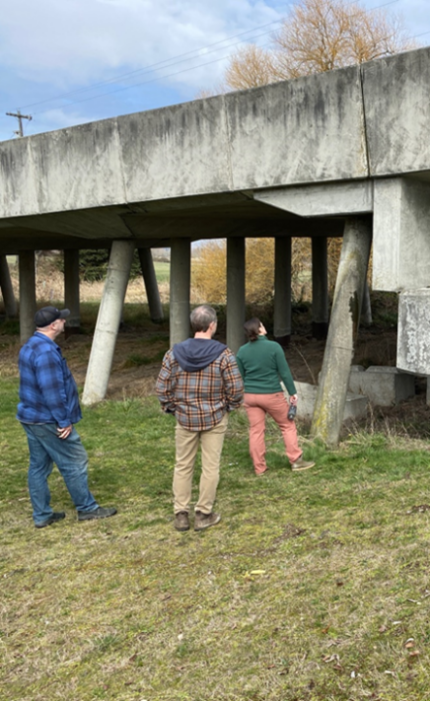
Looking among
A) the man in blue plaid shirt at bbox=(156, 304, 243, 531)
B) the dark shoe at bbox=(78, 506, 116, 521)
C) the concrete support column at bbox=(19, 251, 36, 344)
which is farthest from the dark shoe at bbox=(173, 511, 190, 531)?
the concrete support column at bbox=(19, 251, 36, 344)

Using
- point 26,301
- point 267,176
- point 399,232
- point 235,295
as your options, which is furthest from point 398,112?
point 26,301

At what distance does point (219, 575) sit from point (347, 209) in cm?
501

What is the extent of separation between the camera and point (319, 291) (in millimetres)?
20938

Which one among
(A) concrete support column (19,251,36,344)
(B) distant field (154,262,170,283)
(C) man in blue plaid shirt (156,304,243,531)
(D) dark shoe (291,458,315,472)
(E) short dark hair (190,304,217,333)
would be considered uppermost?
(B) distant field (154,262,170,283)

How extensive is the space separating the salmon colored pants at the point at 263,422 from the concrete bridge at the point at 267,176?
128 centimetres

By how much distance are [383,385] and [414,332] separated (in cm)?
347

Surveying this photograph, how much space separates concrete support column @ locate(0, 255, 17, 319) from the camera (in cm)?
2825

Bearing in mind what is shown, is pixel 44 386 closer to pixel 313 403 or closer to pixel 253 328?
pixel 253 328

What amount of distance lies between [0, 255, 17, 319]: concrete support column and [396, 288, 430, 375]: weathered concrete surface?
2294 cm

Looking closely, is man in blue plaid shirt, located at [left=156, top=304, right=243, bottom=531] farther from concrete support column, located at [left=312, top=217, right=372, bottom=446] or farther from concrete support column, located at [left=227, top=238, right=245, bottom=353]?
concrete support column, located at [left=227, top=238, right=245, bottom=353]

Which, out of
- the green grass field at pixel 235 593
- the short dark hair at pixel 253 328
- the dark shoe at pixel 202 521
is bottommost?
the green grass field at pixel 235 593

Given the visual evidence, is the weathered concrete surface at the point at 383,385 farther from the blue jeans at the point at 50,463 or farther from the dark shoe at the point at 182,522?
the blue jeans at the point at 50,463

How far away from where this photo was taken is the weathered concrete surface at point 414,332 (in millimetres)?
7613

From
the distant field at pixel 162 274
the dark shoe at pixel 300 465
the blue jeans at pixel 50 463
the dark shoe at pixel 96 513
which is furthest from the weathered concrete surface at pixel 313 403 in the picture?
the distant field at pixel 162 274
